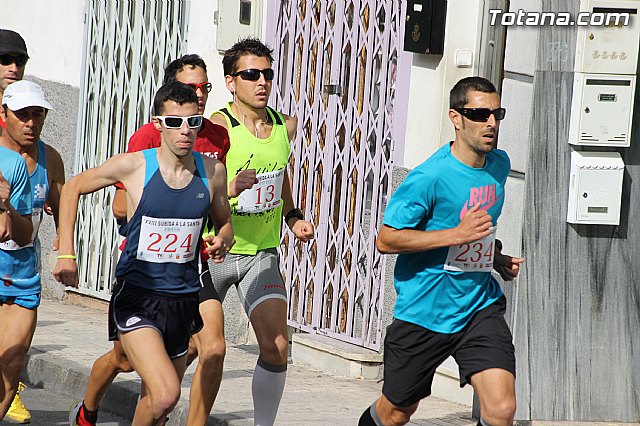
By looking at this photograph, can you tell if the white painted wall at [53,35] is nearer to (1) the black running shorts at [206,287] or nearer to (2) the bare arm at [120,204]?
(1) the black running shorts at [206,287]

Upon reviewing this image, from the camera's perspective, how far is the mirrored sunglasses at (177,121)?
6422 mm

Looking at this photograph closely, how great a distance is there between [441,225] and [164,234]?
1224 millimetres

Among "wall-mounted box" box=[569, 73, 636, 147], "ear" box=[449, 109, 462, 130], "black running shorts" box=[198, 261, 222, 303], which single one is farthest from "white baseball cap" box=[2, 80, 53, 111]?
"wall-mounted box" box=[569, 73, 636, 147]

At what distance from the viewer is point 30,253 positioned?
24.5 feet

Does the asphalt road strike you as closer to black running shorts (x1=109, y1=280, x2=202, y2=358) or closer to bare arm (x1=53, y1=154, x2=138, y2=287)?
black running shorts (x1=109, y1=280, x2=202, y2=358)

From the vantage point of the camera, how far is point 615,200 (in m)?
7.96

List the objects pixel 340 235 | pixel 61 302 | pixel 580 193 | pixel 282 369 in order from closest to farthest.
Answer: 1. pixel 282 369
2. pixel 580 193
3. pixel 340 235
4. pixel 61 302

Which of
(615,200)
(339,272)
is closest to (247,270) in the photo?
(615,200)

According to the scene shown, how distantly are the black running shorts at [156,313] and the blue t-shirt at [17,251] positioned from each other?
0.95 meters

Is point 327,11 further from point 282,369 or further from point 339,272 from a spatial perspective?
point 282,369

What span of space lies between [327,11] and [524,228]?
9.20ft

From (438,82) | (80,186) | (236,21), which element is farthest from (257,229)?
(236,21)

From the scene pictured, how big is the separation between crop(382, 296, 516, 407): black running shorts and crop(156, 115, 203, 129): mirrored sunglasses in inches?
49.8

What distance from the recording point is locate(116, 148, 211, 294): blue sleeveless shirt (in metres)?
6.38
